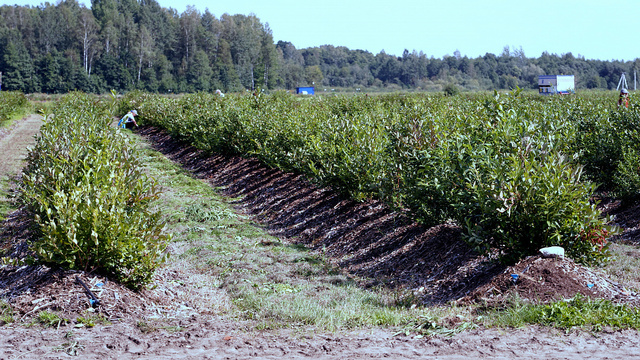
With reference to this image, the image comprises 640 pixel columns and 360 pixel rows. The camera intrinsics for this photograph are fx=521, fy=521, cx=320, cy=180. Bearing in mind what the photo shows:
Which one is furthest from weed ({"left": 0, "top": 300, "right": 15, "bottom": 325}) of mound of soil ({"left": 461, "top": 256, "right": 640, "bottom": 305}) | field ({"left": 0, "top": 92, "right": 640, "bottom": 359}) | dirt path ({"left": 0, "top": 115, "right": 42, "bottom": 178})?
dirt path ({"left": 0, "top": 115, "right": 42, "bottom": 178})

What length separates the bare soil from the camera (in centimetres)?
382

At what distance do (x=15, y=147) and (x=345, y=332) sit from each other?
17.7 meters

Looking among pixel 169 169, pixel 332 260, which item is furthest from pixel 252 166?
pixel 332 260

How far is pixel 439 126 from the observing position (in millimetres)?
7496

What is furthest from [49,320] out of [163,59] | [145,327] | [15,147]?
[163,59]

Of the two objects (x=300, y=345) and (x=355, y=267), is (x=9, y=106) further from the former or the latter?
(x=300, y=345)

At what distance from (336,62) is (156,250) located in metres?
156

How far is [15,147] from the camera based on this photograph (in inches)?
712

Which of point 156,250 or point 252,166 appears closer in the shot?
point 156,250

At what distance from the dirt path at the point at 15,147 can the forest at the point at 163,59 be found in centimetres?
5398

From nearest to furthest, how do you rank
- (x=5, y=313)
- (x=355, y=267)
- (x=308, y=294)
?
(x=5, y=313)
(x=308, y=294)
(x=355, y=267)

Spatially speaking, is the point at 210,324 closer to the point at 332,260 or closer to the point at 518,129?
the point at 332,260

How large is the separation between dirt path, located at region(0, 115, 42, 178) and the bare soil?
715 cm

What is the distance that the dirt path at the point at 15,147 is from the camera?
1369cm
